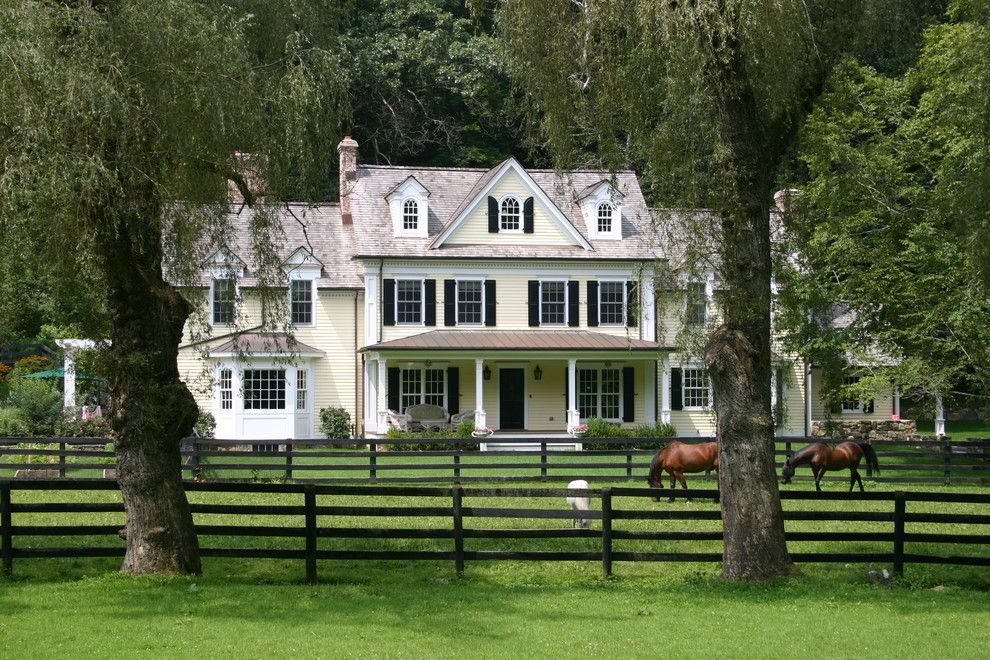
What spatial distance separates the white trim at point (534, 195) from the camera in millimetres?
35406

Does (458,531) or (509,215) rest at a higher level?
(509,215)

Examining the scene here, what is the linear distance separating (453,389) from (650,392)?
6.41 m

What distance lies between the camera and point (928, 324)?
27469mm

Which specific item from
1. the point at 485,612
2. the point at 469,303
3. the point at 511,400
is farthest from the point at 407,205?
the point at 485,612

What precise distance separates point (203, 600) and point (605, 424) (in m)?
23.9

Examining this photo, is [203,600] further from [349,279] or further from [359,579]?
[349,279]

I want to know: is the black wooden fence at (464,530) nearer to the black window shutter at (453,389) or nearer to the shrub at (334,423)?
the shrub at (334,423)

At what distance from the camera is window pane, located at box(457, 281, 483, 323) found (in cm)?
3578

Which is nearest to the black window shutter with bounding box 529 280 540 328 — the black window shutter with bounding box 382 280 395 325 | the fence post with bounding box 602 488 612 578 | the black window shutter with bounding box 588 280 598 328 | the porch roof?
the porch roof

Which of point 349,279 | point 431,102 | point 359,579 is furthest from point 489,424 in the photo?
point 359,579

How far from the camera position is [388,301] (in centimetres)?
3531

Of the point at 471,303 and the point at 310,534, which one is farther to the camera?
the point at 471,303

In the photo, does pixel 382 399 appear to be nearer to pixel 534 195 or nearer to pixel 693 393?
pixel 534 195

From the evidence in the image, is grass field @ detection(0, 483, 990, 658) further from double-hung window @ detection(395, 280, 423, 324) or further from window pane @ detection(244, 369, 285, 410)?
double-hung window @ detection(395, 280, 423, 324)
